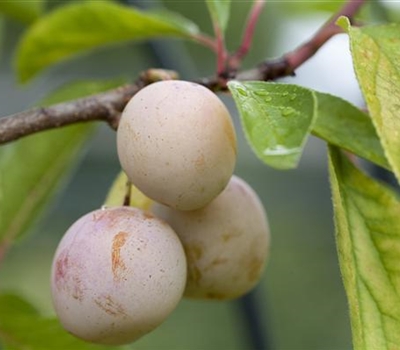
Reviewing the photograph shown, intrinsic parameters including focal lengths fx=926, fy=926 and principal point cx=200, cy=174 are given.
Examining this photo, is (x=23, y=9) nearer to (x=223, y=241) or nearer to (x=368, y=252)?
(x=223, y=241)

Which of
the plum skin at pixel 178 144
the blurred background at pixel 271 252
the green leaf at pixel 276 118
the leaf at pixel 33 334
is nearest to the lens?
the green leaf at pixel 276 118

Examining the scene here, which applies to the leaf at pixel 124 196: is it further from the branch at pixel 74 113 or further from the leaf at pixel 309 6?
the leaf at pixel 309 6

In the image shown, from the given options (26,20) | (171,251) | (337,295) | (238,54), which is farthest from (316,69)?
(171,251)

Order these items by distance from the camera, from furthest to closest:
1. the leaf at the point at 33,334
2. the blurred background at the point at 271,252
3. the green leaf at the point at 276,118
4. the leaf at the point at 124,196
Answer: the blurred background at the point at 271,252, the leaf at the point at 33,334, the leaf at the point at 124,196, the green leaf at the point at 276,118

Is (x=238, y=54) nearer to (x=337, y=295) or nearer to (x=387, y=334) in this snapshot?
(x=387, y=334)

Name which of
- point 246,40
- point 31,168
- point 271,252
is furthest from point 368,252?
point 271,252

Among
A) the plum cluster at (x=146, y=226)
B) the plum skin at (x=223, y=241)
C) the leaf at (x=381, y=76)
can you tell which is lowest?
the plum skin at (x=223, y=241)

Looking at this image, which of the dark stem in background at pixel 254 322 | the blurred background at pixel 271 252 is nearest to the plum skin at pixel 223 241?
the dark stem in background at pixel 254 322
